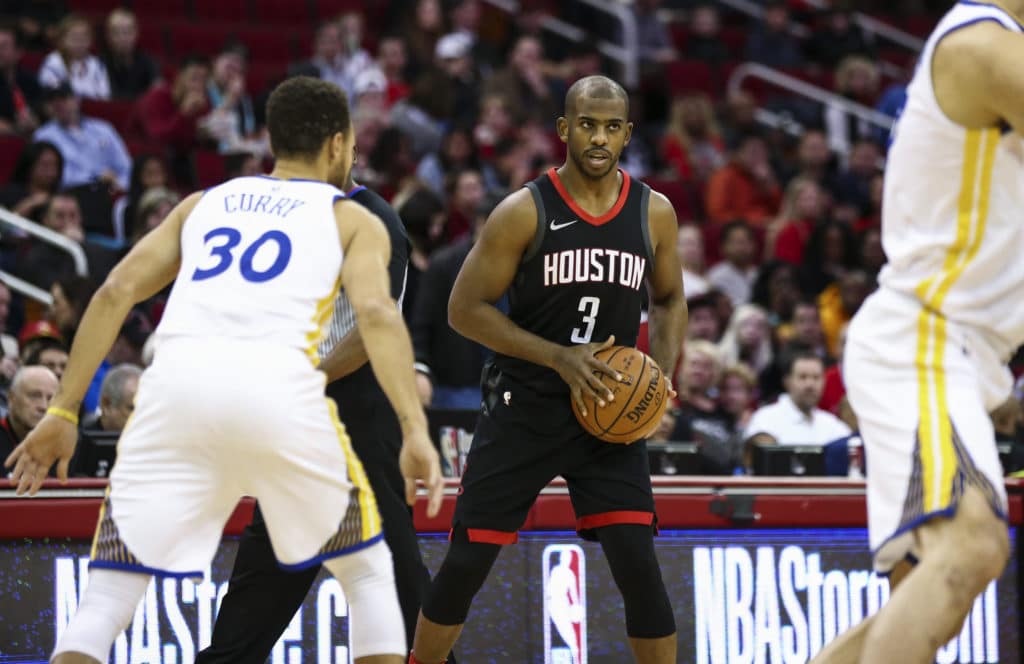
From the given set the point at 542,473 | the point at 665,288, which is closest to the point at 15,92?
the point at 665,288

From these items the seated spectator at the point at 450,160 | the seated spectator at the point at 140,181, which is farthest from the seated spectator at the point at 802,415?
the seated spectator at the point at 140,181

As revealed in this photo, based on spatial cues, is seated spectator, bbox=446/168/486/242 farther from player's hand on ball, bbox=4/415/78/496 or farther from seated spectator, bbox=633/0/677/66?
player's hand on ball, bbox=4/415/78/496

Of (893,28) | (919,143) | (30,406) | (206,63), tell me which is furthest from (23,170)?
(893,28)

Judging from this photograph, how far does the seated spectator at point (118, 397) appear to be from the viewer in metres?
6.98

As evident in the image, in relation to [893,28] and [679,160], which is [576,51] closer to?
[679,160]

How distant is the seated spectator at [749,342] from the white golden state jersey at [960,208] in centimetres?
661

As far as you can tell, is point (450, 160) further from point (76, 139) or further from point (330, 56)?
point (76, 139)

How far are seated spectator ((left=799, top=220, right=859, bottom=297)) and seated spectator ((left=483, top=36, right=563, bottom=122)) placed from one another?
9.28 ft

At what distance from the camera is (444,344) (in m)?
7.98

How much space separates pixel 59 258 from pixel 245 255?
19.9ft

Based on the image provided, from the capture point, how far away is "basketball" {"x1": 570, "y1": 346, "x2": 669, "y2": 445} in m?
4.72

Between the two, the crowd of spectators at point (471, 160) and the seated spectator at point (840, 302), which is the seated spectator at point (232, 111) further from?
the seated spectator at point (840, 302)

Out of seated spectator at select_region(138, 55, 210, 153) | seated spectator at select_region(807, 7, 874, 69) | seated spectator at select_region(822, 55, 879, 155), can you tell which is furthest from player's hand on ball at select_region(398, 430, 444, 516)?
seated spectator at select_region(807, 7, 874, 69)

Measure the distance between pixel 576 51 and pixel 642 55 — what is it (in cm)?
117
